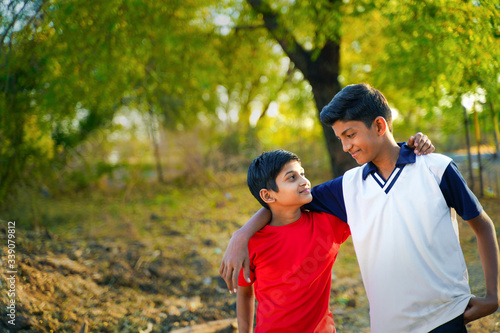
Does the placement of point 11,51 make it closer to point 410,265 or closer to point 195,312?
point 195,312

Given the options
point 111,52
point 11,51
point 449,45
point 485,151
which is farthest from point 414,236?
point 485,151

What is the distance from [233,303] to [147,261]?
5.14 ft

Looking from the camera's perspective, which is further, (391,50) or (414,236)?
(391,50)

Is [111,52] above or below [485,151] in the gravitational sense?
above

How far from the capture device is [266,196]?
2.04 meters

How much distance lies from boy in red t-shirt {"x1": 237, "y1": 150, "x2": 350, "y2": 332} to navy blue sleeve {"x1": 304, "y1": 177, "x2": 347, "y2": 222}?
1.7 inches

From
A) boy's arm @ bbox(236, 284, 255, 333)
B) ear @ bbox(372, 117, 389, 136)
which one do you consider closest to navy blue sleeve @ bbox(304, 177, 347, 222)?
ear @ bbox(372, 117, 389, 136)

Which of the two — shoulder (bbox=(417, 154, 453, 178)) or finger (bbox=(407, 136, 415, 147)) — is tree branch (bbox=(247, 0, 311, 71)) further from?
shoulder (bbox=(417, 154, 453, 178))

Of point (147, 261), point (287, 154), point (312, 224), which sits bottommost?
point (147, 261)

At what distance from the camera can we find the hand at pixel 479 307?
5.32 ft

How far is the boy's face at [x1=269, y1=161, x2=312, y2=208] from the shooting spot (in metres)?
1.94

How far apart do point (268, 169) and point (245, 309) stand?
2.44 feet

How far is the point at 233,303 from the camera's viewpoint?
13.3ft

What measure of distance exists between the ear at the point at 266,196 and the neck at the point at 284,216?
2.3 inches
